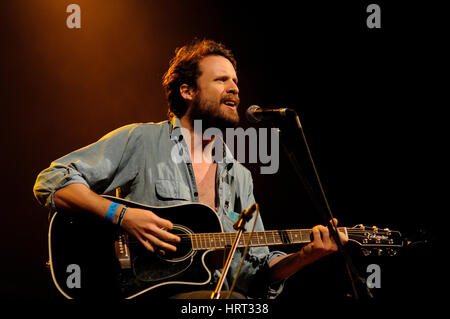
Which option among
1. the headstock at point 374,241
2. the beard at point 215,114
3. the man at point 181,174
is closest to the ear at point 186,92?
the man at point 181,174

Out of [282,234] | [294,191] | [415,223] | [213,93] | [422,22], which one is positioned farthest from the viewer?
[294,191]

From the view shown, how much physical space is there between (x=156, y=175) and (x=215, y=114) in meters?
0.72

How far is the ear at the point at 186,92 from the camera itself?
3338 millimetres

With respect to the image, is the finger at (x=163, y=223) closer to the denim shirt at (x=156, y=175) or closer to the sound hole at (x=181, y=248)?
the sound hole at (x=181, y=248)

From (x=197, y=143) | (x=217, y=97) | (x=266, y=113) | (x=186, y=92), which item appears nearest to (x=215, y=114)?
(x=217, y=97)

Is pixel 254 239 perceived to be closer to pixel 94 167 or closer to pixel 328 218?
pixel 328 218

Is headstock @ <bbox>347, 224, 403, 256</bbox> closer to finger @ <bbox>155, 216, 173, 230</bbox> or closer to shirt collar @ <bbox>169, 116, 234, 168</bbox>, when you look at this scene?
shirt collar @ <bbox>169, 116, 234, 168</bbox>

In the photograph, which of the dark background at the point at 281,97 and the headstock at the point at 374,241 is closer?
the headstock at the point at 374,241

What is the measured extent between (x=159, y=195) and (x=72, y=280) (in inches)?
32.5

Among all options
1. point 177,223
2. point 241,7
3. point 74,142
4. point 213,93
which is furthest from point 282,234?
point 241,7

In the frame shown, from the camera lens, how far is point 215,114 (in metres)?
3.12

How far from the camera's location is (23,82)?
3467 mm

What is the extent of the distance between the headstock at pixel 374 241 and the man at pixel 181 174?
146 millimetres

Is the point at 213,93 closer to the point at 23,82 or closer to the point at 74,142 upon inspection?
the point at 74,142
